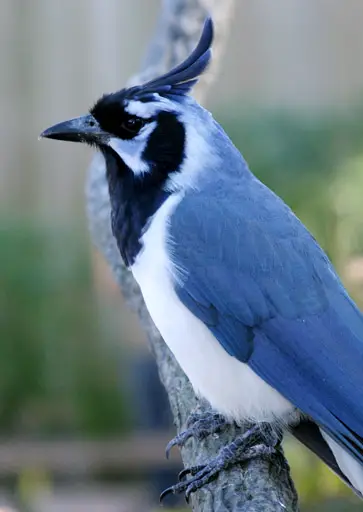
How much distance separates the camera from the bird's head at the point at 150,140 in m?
1.83

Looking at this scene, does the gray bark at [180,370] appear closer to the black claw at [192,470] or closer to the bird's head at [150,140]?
the black claw at [192,470]

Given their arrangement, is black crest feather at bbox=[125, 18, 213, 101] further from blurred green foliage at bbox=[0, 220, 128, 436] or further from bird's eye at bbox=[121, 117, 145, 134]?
blurred green foliage at bbox=[0, 220, 128, 436]

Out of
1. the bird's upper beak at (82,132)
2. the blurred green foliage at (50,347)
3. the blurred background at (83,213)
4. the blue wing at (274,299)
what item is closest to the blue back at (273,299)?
the blue wing at (274,299)

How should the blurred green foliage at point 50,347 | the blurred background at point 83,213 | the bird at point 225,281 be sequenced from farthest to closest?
the blurred green foliage at point 50,347 → the blurred background at point 83,213 → the bird at point 225,281

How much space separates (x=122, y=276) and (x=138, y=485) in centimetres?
176

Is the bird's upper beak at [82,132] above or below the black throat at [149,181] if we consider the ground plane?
above

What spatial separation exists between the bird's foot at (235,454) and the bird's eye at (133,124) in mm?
587

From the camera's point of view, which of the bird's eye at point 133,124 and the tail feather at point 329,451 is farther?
the bird's eye at point 133,124

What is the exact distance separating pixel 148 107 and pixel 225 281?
352 mm

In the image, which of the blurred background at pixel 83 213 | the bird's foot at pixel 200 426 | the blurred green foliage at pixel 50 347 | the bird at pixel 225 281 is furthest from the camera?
the blurred green foliage at pixel 50 347

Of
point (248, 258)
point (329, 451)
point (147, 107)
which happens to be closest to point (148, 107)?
point (147, 107)

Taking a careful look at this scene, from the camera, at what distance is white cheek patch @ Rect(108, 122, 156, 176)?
6.04ft

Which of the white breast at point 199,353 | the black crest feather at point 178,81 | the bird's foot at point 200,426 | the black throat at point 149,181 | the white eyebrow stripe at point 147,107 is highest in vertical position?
the black crest feather at point 178,81

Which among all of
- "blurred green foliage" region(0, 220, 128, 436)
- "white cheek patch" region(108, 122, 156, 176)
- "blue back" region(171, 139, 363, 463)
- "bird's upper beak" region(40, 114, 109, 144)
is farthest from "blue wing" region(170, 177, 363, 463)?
"blurred green foliage" region(0, 220, 128, 436)
